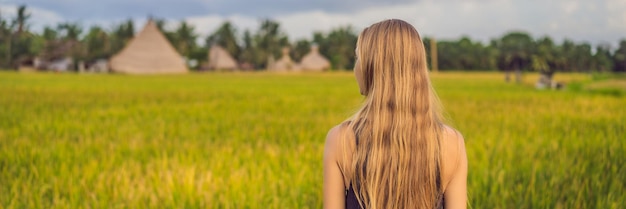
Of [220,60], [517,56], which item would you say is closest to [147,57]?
[220,60]

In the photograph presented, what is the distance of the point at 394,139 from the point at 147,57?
59.7m

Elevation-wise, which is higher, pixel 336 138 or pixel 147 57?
pixel 336 138

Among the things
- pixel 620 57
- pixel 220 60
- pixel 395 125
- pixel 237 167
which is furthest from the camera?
pixel 220 60

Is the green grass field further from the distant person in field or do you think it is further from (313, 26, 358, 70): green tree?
(313, 26, 358, 70): green tree

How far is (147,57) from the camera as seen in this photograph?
58094mm

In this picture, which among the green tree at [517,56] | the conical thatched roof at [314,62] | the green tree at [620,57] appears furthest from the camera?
the conical thatched roof at [314,62]

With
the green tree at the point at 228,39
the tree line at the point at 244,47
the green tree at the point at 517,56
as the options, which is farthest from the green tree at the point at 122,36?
the green tree at the point at 517,56

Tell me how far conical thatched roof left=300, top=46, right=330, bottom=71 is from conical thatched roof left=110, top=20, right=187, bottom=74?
1031 inches

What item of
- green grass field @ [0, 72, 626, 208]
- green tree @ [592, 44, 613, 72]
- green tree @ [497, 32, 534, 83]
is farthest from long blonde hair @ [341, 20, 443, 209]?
green tree @ [592, 44, 613, 72]

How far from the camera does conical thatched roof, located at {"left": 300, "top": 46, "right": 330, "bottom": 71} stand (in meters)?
82.1

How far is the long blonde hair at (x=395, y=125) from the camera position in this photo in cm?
118

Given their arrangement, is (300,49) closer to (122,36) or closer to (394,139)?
(122,36)

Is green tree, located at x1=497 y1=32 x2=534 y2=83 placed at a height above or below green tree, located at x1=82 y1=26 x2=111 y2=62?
below

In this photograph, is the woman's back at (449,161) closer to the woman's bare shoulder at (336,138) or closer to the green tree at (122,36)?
the woman's bare shoulder at (336,138)
